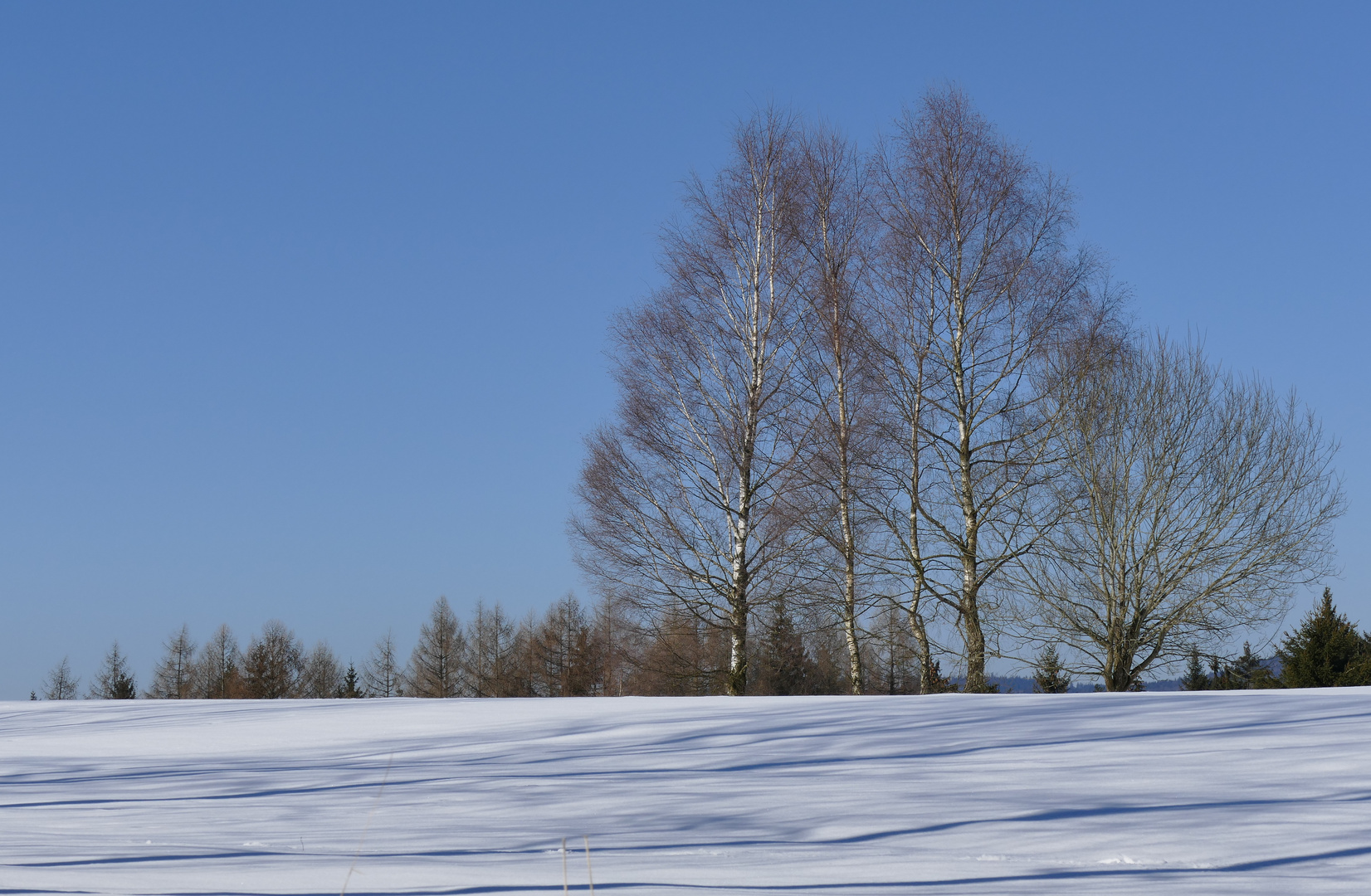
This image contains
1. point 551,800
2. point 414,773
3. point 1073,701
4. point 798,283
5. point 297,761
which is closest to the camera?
point 551,800

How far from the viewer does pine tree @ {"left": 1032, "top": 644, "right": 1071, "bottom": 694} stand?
13.9 m

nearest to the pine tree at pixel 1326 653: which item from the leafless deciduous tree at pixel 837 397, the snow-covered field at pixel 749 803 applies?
the leafless deciduous tree at pixel 837 397

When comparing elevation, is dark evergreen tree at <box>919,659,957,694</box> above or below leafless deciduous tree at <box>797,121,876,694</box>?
below

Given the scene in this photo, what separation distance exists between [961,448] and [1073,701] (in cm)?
852

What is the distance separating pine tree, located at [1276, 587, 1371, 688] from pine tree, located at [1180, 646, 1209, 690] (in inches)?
52.7

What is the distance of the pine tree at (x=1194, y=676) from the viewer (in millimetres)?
13586

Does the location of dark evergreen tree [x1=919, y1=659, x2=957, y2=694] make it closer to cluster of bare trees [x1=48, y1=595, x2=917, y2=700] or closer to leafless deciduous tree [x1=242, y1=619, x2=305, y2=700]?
cluster of bare trees [x1=48, y1=595, x2=917, y2=700]

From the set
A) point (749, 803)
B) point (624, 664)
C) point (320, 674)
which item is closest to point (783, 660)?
point (624, 664)

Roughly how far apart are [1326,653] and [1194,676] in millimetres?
2475

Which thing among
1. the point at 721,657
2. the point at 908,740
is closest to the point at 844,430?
the point at 721,657

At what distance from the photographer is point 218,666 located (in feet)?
150

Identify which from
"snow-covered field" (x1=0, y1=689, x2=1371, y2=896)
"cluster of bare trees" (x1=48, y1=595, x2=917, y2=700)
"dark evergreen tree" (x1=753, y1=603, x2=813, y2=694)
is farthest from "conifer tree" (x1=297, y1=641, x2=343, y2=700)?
"snow-covered field" (x1=0, y1=689, x2=1371, y2=896)

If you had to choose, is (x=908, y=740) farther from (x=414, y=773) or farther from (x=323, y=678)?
(x=323, y=678)

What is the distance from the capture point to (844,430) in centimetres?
1355
